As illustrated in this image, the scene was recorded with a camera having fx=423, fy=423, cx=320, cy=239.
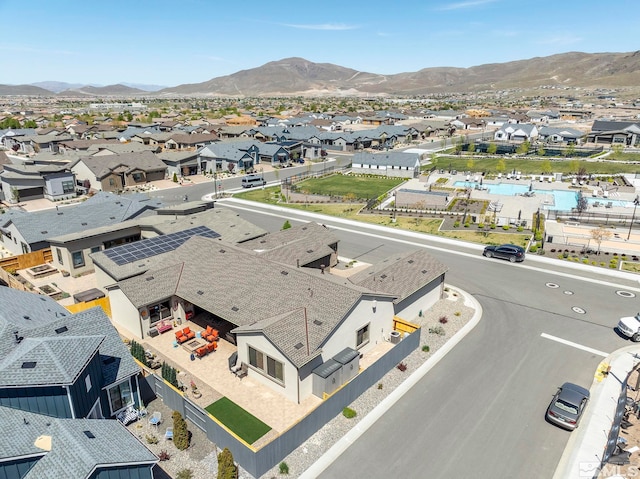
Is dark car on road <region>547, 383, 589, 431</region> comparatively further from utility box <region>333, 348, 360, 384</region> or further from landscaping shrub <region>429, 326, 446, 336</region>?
utility box <region>333, 348, 360, 384</region>

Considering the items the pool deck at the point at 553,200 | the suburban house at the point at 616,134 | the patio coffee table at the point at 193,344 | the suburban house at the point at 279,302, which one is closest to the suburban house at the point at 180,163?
the pool deck at the point at 553,200

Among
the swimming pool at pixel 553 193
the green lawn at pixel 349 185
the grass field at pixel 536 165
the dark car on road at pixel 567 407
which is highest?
the grass field at pixel 536 165

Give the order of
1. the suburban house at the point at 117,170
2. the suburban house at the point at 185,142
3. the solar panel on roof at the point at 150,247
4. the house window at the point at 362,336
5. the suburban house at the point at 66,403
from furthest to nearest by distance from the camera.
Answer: the suburban house at the point at 185,142 < the suburban house at the point at 117,170 < the solar panel on roof at the point at 150,247 < the house window at the point at 362,336 < the suburban house at the point at 66,403

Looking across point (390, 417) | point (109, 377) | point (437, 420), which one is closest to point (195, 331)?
point (109, 377)

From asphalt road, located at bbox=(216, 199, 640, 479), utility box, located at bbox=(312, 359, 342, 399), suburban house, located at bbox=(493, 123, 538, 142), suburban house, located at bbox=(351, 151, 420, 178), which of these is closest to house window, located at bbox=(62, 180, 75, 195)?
suburban house, located at bbox=(351, 151, 420, 178)

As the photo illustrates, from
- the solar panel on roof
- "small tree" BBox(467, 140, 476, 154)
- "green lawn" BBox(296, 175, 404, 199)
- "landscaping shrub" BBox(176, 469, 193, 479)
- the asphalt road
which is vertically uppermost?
"small tree" BBox(467, 140, 476, 154)

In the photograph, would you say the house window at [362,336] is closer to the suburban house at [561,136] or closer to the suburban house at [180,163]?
the suburban house at [180,163]

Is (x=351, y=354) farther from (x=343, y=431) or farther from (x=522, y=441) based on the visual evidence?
(x=522, y=441)
